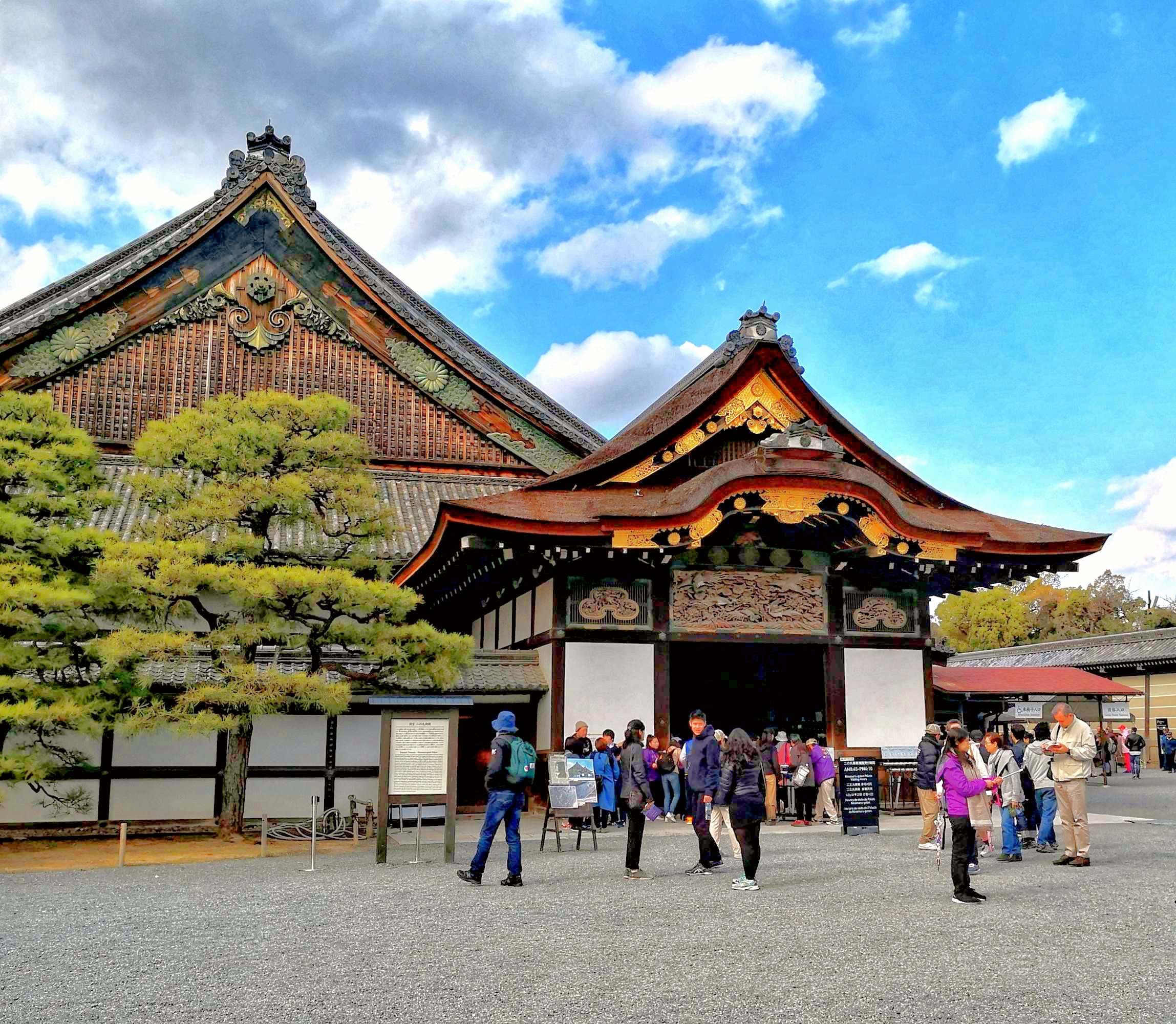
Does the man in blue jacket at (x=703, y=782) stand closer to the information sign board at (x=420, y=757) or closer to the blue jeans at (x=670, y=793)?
the information sign board at (x=420, y=757)

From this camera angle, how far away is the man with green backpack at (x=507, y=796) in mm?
10047

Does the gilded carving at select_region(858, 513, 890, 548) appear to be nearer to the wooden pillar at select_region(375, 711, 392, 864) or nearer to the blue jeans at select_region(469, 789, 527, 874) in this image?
the wooden pillar at select_region(375, 711, 392, 864)

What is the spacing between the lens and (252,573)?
13.7m

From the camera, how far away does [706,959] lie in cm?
689

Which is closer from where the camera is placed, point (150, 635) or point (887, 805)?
point (150, 635)

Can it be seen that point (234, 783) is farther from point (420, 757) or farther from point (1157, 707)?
point (1157, 707)

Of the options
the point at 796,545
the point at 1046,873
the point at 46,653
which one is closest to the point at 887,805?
the point at 796,545

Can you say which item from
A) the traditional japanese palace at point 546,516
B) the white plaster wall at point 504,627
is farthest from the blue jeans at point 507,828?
the white plaster wall at point 504,627

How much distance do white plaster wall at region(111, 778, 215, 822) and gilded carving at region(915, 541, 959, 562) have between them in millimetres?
11800

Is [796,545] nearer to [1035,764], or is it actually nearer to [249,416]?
[1035,764]

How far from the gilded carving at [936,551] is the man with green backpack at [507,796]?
9.61 metres

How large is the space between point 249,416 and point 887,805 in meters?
11.9

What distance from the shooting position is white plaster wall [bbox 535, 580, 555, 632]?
699 inches

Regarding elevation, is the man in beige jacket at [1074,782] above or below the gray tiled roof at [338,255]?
below
